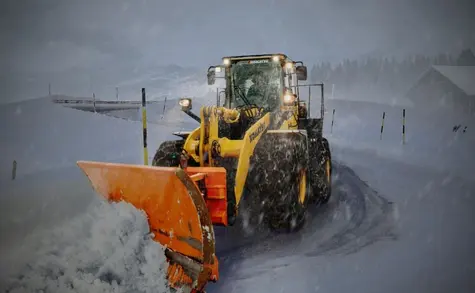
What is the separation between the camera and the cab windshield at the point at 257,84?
6.80m

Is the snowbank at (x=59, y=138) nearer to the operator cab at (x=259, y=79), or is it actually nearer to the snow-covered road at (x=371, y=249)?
the operator cab at (x=259, y=79)

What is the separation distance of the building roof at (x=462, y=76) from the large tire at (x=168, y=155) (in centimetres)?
3380

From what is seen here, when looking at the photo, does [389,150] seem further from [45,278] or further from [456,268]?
[45,278]

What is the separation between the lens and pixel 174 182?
3256mm

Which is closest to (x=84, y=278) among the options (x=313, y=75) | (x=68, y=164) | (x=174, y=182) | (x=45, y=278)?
(x=45, y=278)

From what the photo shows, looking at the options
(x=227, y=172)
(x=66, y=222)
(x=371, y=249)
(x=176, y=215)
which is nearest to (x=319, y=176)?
(x=371, y=249)

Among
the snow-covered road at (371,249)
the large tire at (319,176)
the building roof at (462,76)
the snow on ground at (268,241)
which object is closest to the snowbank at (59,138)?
the snow on ground at (268,241)

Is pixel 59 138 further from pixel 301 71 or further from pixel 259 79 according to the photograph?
pixel 301 71

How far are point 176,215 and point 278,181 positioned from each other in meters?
1.86

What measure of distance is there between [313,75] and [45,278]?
66.9 m

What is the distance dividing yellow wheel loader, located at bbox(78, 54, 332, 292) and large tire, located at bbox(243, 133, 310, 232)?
13 millimetres

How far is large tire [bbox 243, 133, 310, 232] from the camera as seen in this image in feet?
15.9

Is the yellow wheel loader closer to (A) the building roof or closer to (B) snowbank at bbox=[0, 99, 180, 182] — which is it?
(B) snowbank at bbox=[0, 99, 180, 182]

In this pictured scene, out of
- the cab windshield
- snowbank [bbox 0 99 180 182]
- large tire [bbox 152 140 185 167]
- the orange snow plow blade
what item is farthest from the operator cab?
snowbank [bbox 0 99 180 182]
